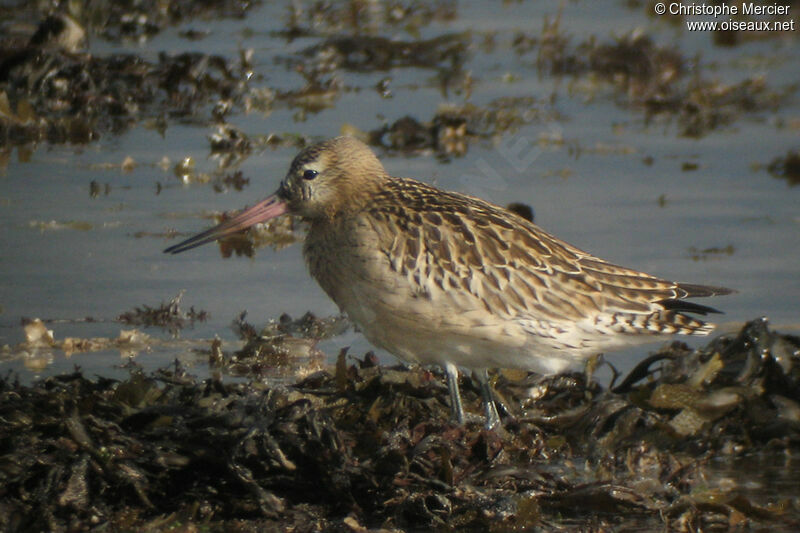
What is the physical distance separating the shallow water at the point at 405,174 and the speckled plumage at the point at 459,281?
30.9 inches

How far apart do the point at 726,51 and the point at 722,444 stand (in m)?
8.46

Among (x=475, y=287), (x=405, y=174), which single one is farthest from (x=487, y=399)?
(x=405, y=174)

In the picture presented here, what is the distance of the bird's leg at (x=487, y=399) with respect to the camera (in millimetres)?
5145

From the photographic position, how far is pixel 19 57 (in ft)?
33.4

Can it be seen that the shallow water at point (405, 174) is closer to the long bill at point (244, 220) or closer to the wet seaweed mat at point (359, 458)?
the long bill at point (244, 220)

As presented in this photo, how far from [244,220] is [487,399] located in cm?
138

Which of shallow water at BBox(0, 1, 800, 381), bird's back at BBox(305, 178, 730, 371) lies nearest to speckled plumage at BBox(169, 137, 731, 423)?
bird's back at BBox(305, 178, 730, 371)

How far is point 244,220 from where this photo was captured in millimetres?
5695

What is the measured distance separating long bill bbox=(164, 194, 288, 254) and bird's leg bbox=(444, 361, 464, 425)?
1101mm

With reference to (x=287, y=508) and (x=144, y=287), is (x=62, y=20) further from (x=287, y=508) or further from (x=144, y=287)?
(x=287, y=508)

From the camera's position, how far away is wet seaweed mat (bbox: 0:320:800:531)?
4.39 metres

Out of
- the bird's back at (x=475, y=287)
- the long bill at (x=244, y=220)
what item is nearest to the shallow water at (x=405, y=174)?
the long bill at (x=244, y=220)

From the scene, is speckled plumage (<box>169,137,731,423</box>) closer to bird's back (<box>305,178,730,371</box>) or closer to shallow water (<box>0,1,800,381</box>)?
bird's back (<box>305,178,730,371</box>)

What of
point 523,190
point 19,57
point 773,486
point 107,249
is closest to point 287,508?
point 773,486
